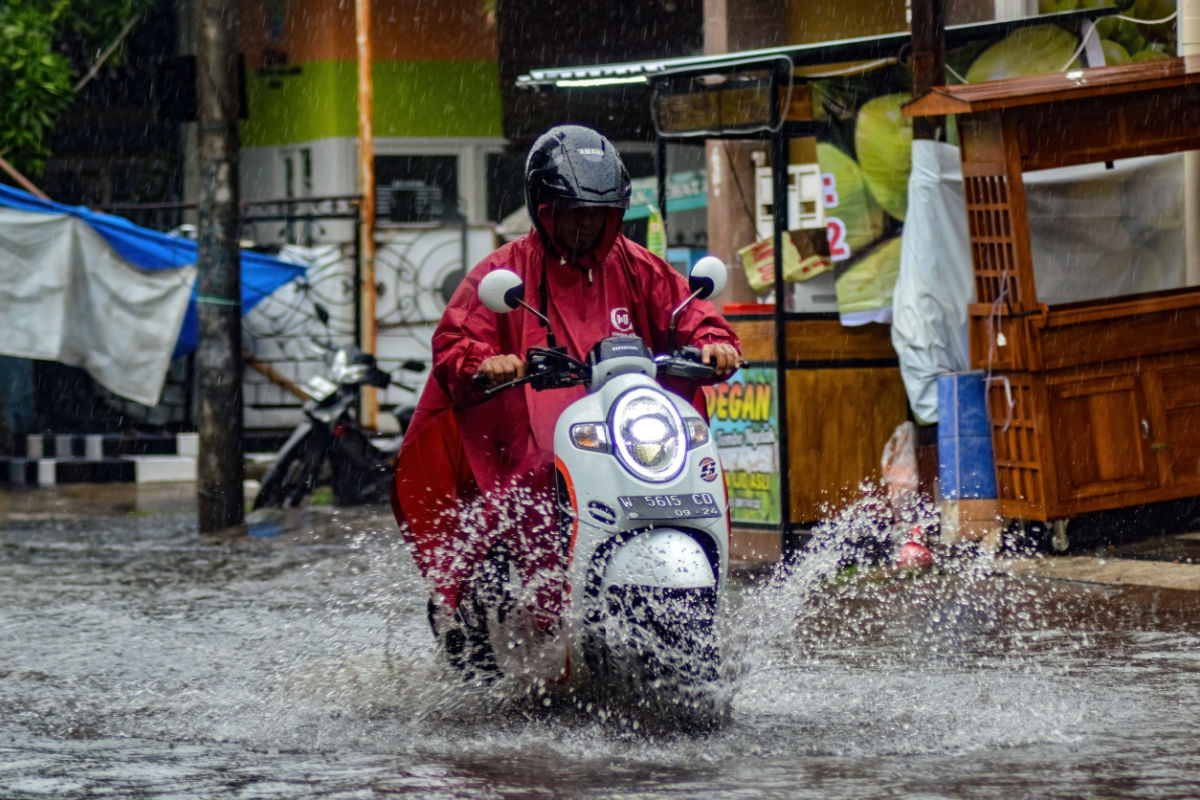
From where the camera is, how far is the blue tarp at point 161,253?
13.9 m

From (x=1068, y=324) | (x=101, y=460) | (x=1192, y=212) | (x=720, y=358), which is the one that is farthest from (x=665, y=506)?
(x=101, y=460)

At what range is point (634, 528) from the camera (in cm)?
459

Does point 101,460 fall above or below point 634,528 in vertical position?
above

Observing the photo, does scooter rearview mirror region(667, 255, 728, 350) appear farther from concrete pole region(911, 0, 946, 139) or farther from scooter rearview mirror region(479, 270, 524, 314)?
concrete pole region(911, 0, 946, 139)

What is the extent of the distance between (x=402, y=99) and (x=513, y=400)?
14990 mm

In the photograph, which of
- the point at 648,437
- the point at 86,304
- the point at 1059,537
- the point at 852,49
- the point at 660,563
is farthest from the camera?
the point at 86,304

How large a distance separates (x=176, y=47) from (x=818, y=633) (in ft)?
49.7

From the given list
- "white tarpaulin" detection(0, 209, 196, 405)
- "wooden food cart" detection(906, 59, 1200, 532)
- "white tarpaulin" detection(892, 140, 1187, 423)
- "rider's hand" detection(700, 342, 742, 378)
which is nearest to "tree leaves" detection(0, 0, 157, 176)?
"white tarpaulin" detection(0, 209, 196, 405)

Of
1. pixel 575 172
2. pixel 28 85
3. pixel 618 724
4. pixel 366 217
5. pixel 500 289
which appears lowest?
pixel 618 724

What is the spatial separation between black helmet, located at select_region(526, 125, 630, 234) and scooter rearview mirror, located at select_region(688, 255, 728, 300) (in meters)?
0.30

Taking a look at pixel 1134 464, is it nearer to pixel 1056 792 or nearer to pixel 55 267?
pixel 1056 792

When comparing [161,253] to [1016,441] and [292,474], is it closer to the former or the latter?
[292,474]

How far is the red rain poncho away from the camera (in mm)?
5000

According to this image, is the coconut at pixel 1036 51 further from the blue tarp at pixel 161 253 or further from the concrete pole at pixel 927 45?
the blue tarp at pixel 161 253
